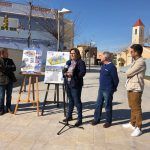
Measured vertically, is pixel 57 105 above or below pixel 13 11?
below

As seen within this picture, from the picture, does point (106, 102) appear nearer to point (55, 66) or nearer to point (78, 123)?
point (78, 123)

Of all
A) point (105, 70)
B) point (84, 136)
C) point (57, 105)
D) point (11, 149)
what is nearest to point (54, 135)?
point (84, 136)

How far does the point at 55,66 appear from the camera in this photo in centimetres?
926

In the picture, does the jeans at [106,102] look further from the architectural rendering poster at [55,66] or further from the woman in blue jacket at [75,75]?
the architectural rendering poster at [55,66]

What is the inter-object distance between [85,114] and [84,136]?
230 cm

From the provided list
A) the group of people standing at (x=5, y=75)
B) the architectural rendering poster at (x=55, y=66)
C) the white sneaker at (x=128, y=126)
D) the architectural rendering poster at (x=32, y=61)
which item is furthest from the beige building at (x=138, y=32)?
the white sneaker at (x=128, y=126)

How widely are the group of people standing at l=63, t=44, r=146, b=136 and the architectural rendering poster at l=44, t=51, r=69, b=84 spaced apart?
3.14 ft

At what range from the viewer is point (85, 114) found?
9453 mm

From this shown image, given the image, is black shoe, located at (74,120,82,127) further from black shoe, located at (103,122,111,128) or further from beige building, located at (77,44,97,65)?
beige building, located at (77,44,97,65)

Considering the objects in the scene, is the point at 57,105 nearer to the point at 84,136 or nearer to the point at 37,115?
the point at 37,115

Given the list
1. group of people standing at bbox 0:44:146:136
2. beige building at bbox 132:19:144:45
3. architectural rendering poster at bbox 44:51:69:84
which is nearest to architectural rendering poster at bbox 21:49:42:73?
architectural rendering poster at bbox 44:51:69:84

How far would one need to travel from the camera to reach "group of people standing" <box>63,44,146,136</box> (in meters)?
7.34

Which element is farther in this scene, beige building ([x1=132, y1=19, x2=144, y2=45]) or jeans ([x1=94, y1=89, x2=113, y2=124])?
beige building ([x1=132, y1=19, x2=144, y2=45])

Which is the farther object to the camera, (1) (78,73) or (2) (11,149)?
(1) (78,73)
